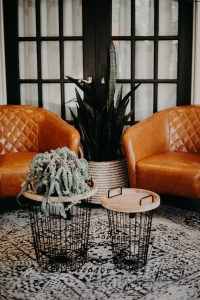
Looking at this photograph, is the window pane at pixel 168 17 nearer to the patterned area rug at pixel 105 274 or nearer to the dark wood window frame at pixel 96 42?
the dark wood window frame at pixel 96 42

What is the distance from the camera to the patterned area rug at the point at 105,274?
2.46 meters

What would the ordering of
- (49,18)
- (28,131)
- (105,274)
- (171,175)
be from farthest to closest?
1. (49,18)
2. (28,131)
3. (171,175)
4. (105,274)

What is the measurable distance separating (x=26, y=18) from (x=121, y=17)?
0.95m

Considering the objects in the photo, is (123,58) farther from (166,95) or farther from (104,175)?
(104,175)

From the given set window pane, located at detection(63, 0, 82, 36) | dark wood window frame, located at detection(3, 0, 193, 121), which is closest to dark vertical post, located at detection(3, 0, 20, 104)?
dark wood window frame, located at detection(3, 0, 193, 121)

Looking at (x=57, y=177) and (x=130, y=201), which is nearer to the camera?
(x=57, y=177)

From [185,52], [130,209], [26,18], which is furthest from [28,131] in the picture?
[130,209]

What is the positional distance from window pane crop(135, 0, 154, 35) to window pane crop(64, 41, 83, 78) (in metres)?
0.61

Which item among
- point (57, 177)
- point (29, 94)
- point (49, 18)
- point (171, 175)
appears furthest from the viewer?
point (29, 94)

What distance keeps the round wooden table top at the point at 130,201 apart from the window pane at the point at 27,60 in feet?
7.01

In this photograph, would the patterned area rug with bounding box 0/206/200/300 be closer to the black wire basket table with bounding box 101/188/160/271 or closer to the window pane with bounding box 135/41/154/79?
the black wire basket table with bounding box 101/188/160/271

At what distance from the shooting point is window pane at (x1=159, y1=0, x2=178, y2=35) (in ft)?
14.5

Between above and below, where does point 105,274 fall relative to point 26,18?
below

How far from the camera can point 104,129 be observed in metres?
3.96
